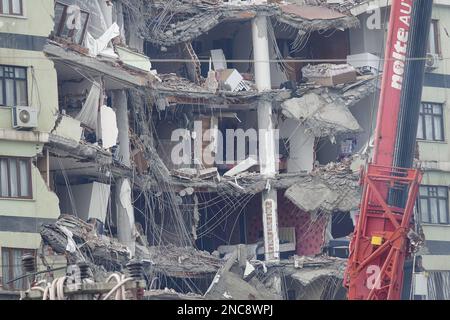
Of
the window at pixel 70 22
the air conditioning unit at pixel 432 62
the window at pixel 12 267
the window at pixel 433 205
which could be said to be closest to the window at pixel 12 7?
the window at pixel 70 22

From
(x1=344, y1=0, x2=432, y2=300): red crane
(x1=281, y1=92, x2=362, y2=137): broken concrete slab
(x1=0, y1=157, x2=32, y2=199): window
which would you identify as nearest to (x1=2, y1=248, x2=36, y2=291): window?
(x1=0, y1=157, x2=32, y2=199): window

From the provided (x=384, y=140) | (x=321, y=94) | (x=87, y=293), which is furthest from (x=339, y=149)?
(x=87, y=293)

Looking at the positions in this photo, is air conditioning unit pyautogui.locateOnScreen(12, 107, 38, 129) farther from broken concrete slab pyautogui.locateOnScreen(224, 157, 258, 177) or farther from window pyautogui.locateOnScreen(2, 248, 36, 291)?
broken concrete slab pyautogui.locateOnScreen(224, 157, 258, 177)

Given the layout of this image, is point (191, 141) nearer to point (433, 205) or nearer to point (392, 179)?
point (433, 205)

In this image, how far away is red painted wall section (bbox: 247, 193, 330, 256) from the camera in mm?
74438

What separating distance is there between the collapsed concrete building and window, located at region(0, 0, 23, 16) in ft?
0.56

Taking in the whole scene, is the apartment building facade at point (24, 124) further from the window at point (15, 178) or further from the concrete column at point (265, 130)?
the concrete column at point (265, 130)

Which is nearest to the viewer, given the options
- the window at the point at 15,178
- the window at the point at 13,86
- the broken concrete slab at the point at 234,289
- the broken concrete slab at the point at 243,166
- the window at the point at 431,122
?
the window at the point at 15,178

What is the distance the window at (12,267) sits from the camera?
201ft

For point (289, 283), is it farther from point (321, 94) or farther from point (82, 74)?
point (82, 74)

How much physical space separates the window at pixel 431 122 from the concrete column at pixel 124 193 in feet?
37.0

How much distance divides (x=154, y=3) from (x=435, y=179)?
11.7 m

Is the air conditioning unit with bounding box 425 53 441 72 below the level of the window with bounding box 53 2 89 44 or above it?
below
